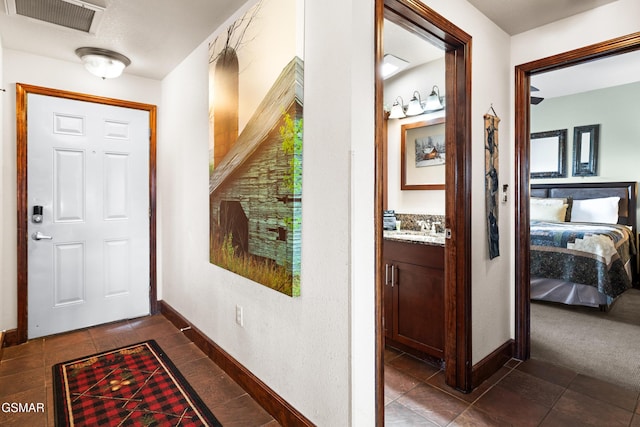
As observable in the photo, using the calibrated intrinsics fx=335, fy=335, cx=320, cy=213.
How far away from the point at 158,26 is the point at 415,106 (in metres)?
2.13

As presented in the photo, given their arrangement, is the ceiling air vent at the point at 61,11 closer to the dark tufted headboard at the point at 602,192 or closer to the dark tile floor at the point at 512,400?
the dark tile floor at the point at 512,400

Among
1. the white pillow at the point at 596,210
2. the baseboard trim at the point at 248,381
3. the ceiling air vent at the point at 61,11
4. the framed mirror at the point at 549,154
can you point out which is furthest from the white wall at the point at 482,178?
the framed mirror at the point at 549,154

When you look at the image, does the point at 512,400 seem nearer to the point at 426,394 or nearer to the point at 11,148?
the point at 426,394

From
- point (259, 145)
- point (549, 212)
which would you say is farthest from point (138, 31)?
point (549, 212)

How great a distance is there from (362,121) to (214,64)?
1.40 metres

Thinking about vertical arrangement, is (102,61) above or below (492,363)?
above

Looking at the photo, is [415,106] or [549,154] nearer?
[415,106]

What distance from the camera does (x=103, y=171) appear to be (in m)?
2.99

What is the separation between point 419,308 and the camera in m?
2.38

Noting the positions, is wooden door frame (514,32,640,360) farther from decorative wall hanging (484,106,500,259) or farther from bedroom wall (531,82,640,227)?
bedroom wall (531,82,640,227)

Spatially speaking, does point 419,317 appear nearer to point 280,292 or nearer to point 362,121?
point 280,292

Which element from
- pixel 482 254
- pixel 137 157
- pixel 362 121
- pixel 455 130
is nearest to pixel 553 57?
pixel 455 130

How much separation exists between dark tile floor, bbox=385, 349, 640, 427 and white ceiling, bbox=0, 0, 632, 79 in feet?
7.61

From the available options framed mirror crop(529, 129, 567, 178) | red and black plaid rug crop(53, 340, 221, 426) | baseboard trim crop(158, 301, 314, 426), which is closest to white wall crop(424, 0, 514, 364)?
baseboard trim crop(158, 301, 314, 426)
